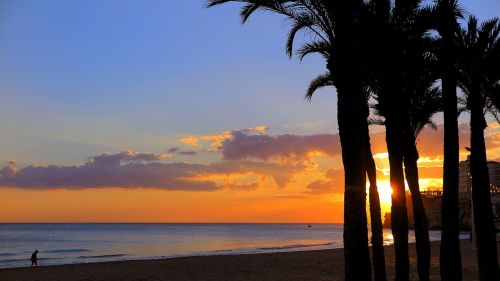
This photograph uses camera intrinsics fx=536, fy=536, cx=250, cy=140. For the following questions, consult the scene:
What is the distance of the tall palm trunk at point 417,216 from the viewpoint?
1552cm

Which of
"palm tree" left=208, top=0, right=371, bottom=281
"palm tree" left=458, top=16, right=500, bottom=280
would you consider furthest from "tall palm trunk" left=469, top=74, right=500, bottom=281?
"palm tree" left=208, top=0, right=371, bottom=281

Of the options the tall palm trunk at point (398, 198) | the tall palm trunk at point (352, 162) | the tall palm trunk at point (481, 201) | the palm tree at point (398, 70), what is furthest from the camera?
the tall palm trunk at point (398, 198)

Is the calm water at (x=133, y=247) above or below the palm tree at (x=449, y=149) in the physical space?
below

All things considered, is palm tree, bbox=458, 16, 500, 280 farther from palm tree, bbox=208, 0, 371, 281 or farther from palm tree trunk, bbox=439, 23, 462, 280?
palm tree, bbox=208, 0, 371, 281

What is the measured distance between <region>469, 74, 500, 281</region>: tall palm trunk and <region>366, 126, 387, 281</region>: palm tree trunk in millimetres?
2519

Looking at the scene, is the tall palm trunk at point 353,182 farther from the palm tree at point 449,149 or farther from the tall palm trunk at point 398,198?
the tall palm trunk at point 398,198

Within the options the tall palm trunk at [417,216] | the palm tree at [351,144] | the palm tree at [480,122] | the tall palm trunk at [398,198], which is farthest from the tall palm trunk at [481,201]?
the palm tree at [351,144]

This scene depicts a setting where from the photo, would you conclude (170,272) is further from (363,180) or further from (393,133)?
(363,180)

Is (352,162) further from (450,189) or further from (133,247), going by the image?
(133,247)

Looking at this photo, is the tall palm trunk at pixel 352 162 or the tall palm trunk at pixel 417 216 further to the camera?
the tall palm trunk at pixel 417 216

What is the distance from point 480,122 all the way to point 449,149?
229cm

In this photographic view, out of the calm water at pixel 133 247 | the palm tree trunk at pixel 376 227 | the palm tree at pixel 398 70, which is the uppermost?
the palm tree at pixel 398 70

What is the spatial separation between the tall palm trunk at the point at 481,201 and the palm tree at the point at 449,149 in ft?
3.95

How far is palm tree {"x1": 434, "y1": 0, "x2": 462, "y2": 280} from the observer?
42.9 ft
